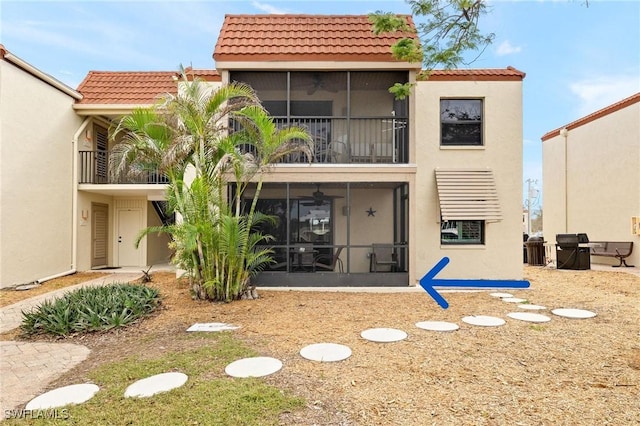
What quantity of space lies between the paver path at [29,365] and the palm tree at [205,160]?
279 cm

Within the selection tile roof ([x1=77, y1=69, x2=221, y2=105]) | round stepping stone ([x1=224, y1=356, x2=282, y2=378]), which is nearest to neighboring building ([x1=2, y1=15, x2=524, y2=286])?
tile roof ([x1=77, y1=69, x2=221, y2=105])

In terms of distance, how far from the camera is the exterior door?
13.9 m

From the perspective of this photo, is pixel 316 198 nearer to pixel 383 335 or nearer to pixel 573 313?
pixel 383 335

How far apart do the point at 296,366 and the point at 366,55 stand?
27.1ft

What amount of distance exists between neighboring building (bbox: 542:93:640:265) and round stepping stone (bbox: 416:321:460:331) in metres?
12.8

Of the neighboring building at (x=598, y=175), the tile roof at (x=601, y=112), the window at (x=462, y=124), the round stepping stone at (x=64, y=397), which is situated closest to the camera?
the round stepping stone at (x=64, y=397)

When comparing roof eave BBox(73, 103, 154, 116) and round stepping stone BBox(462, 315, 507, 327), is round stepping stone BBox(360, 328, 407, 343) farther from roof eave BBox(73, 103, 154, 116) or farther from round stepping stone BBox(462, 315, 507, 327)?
roof eave BBox(73, 103, 154, 116)

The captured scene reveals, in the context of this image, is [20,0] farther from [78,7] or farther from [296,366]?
[296,366]

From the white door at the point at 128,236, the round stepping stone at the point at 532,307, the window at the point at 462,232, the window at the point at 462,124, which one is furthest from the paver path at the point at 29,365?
the window at the point at 462,124

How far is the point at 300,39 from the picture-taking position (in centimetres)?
1041

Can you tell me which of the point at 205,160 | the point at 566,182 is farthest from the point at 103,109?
the point at 566,182

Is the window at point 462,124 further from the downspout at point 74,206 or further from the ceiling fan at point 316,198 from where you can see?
the downspout at point 74,206

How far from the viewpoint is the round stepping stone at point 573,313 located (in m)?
6.99

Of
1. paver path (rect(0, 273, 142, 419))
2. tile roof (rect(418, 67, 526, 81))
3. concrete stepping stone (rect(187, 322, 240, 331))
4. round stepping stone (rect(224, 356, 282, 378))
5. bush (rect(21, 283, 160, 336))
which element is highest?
tile roof (rect(418, 67, 526, 81))
